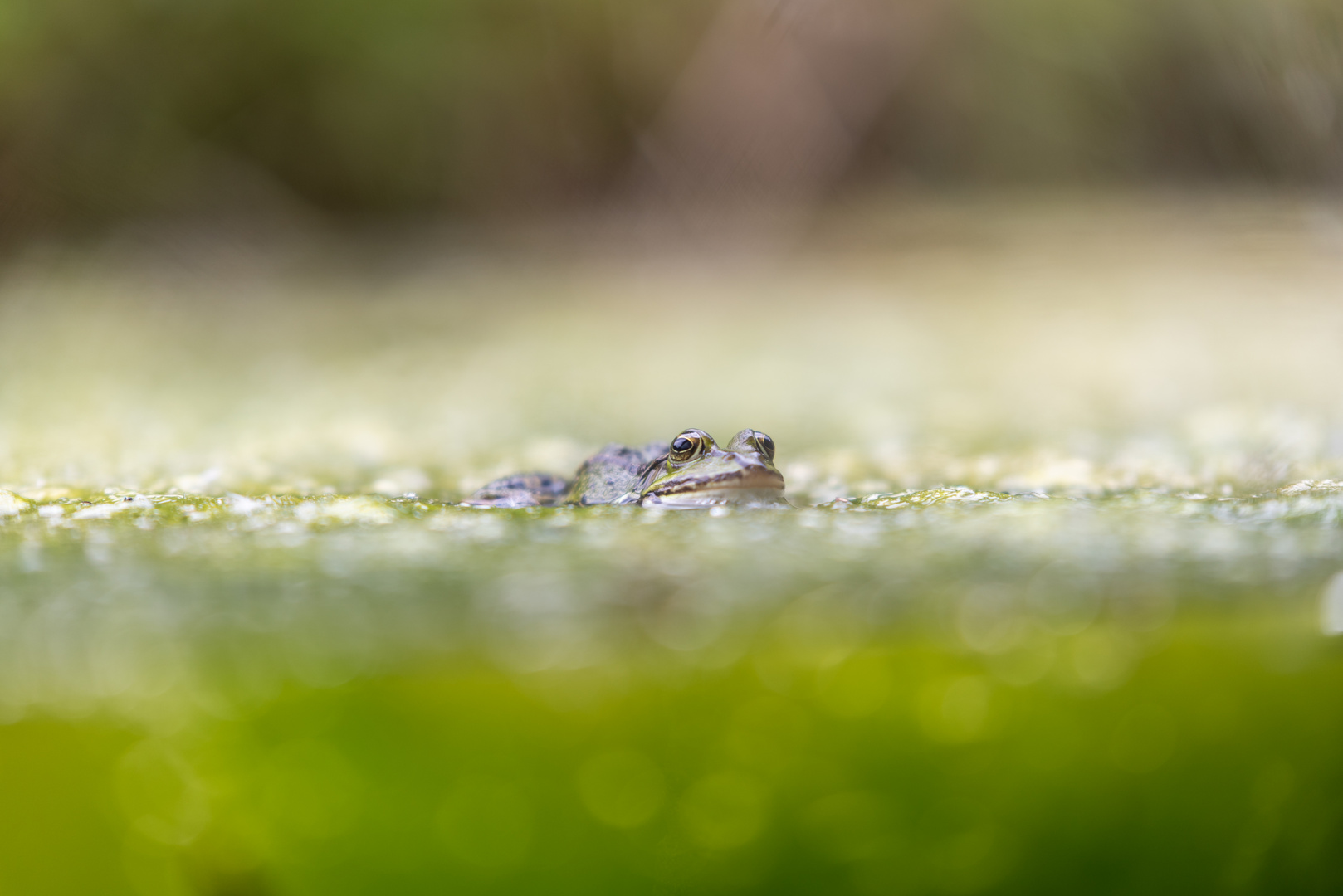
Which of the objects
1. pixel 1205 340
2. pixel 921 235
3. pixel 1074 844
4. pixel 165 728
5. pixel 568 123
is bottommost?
pixel 1074 844

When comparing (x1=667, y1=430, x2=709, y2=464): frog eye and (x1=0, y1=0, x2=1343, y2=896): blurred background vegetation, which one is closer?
(x1=0, y1=0, x2=1343, y2=896): blurred background vegetation

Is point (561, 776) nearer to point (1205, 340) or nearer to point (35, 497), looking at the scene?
point (35, 497)

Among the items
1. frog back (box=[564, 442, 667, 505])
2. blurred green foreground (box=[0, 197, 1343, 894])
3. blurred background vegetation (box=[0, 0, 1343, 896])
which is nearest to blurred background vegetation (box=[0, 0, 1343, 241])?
blurred background vegetation (box=[0, 0, 1343, 896])

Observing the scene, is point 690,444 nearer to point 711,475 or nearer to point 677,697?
point 711,475

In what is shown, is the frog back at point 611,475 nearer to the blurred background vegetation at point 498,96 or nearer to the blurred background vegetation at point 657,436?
the blurred background vegetation at point 657,436

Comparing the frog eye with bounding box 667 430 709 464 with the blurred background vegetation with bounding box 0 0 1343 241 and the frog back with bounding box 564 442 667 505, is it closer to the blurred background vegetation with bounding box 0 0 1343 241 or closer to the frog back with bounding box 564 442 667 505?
the frog back with bounding box 564 442 667 505

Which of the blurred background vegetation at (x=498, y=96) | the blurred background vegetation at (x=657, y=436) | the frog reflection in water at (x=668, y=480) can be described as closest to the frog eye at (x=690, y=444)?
the frog reflection in water at (x=668, y=480)

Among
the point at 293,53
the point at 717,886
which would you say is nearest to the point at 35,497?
the point at 717,886
